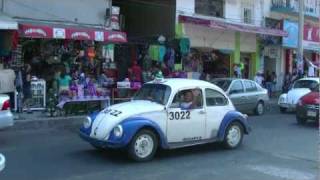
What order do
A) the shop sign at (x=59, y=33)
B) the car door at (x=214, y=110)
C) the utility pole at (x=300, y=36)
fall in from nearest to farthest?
the car door at (x=214, y=110) < the shop sign at (x=59, y=33) < the utility pole at (x=300, y=36)

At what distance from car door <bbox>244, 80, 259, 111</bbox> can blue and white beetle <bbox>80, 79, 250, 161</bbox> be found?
8540 mm

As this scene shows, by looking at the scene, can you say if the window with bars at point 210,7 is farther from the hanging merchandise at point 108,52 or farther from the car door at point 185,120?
the car door at point 185,120

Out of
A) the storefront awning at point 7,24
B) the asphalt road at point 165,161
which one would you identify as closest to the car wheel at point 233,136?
the asphalt road at point 165,161

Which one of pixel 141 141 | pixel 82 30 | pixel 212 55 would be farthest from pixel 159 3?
pixel 141 141

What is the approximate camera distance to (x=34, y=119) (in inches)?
638

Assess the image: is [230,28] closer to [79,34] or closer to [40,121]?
[79,34]

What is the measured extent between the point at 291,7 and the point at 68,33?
58.8 ft

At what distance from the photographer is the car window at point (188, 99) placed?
1133 cm

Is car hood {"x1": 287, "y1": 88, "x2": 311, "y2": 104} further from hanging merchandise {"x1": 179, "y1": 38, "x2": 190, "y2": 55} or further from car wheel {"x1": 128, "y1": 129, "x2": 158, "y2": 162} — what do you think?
car wheel {"x1": 128, "y1": 129, "x2": 158, "y2": 162}

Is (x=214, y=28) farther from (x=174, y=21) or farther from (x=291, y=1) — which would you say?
(x=291, y=1)

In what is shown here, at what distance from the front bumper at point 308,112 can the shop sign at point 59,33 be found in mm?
8024

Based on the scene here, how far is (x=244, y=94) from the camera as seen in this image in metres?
20.9

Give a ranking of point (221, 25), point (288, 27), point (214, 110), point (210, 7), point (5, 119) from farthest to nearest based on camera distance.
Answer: point (288, 27)
point (210, 7)
point (221, 25)
point (5, 119)
point (214, 110)

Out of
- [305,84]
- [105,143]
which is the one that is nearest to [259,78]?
[305,84]
